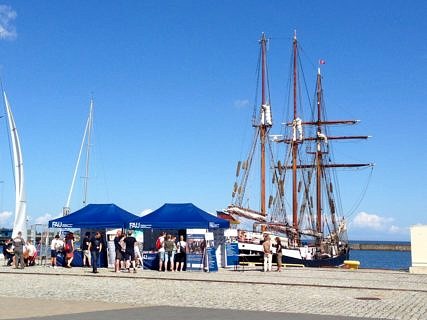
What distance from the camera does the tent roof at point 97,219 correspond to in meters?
30.0

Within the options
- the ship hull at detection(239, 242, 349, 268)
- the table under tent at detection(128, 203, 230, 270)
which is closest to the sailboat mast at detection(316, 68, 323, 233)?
the ship hull at detection(239, 242, 349, 268)

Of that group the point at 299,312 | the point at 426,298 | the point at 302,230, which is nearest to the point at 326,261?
the point at 302,230

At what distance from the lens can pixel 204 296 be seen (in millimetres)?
16797

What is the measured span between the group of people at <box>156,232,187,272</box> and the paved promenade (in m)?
4.66

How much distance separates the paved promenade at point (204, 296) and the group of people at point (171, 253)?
4.66 m

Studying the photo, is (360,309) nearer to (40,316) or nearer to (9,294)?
(40,316)

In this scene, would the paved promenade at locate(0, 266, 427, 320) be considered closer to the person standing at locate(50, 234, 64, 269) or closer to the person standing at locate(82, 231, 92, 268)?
the person standing at locate(82, 231, 92, 268)

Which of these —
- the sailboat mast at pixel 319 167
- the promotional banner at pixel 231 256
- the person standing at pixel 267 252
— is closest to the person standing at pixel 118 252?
the person standing at pixel 267 252

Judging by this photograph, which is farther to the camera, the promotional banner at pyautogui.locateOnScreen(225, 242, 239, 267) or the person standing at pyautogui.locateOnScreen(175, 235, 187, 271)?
the promotional banner at pyautogui.locateOnScreen(225, 242, 239, 267)

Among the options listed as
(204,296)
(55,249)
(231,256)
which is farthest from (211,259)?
(204,296)

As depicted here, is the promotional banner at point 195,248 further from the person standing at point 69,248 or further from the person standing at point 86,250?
the person standing at point 69,248

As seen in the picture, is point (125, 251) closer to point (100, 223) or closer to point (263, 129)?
point (100, 223)

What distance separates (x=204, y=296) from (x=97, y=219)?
14.5 m

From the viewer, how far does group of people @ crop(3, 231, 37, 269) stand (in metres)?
28.2
